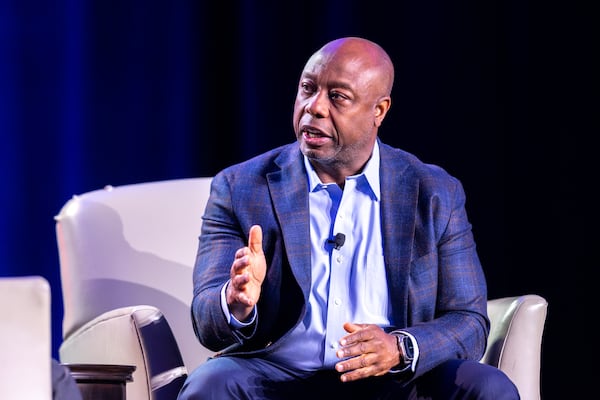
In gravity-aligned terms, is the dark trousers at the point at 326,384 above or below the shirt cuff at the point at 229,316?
below

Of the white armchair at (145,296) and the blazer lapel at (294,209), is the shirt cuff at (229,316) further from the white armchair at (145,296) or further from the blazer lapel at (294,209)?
the white armchair at (145,296)

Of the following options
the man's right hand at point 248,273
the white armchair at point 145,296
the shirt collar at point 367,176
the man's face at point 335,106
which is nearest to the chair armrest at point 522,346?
the white armchair at point 145,296

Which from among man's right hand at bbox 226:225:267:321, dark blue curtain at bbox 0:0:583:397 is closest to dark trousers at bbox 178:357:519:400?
man's right hand at bbox 226:225:267:321

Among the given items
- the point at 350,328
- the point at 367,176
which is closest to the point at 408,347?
the point at 350,328

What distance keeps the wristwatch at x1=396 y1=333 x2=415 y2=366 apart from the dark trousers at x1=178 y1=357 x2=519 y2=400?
0.08 m

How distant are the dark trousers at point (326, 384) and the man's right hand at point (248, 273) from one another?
172 millimetres

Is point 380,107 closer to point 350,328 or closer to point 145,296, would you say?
point 350,328

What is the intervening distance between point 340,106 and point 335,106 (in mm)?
13

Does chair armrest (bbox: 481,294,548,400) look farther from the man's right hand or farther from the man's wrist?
the man's right hand

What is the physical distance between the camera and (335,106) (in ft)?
8.14

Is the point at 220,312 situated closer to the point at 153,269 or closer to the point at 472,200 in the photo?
the point at 153,269

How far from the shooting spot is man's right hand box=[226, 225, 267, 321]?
2088 mm

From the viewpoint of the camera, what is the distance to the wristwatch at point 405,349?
2209 mm

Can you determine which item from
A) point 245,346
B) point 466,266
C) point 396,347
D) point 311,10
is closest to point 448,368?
point 396,347
